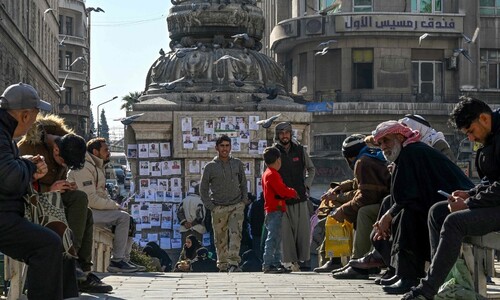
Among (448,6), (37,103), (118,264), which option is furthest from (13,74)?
(37,103)

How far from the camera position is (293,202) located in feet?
52.7

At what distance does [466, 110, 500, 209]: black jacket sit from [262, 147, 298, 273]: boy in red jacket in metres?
6.13

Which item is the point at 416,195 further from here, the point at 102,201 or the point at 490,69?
the point at 490,69

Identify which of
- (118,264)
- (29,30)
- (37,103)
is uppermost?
(29,30)

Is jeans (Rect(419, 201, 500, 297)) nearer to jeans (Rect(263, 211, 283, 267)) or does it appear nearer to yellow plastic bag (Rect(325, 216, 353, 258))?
yellow plastic bag (Rect(325, 216, 353, 258))

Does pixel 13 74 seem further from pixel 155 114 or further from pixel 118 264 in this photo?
A: pixel 118 264

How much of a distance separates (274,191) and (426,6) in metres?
48.6

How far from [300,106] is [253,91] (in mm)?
917

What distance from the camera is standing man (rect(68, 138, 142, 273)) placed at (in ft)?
44.9

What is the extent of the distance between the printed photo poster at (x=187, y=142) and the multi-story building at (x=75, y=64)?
78.7 metres

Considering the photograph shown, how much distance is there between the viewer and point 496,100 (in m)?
63.7

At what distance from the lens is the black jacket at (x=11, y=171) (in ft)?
27.6

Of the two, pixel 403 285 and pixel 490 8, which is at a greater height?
pixel 490 8

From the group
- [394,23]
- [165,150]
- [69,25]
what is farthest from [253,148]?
[69,25]
